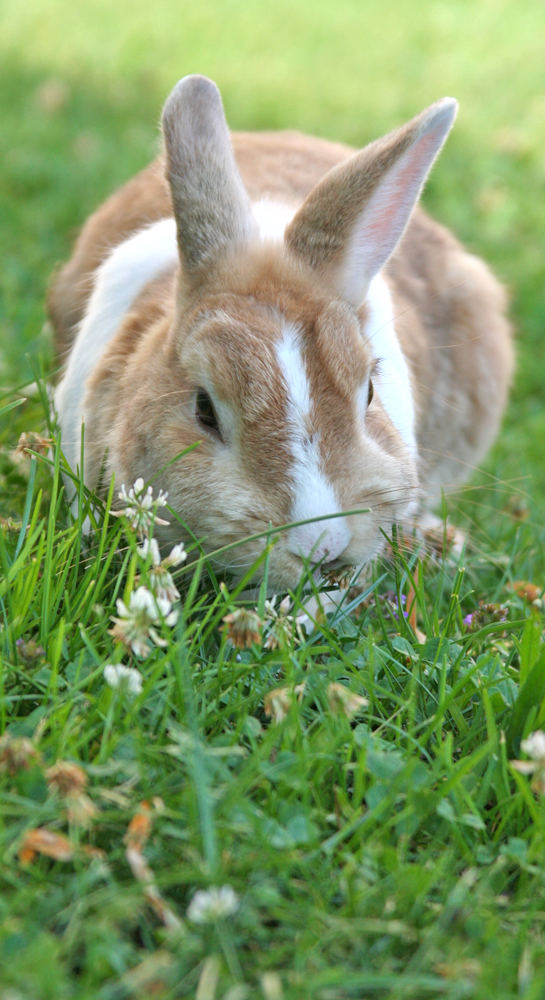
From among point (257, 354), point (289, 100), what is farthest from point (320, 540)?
point (289, 100)

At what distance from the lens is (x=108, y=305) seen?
3627 mm

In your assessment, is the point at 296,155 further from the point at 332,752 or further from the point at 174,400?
the point at 332,752

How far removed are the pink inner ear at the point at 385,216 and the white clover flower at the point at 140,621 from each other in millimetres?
1173

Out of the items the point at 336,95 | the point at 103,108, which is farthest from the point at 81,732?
the point at 336,95

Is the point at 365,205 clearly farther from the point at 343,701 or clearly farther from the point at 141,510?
the point at 343,701

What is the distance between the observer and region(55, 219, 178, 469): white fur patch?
3.47 m

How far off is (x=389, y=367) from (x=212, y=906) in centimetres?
199

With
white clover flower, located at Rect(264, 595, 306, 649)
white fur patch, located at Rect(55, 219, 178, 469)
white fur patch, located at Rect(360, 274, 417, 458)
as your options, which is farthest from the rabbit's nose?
white fur patch, located at Rect(55, 219, 178, 469)

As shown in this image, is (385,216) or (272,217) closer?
(385,216)

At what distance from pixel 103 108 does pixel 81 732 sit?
7.45m

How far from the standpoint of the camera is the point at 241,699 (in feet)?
7.55

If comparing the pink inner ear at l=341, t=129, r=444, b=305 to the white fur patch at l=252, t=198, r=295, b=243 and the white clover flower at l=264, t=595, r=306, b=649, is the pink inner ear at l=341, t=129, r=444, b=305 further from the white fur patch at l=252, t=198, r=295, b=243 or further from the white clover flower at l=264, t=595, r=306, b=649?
the white clover flower at l=264, t=595, r=306, b=649

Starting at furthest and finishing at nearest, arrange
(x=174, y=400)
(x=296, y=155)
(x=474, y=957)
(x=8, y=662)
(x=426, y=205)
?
(x=426, y=205) → (x=296, y=155) → (x=174, y=400) → (x=8, y=662) → (x=474, y=957)

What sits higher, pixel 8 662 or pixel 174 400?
pixel 174 400
